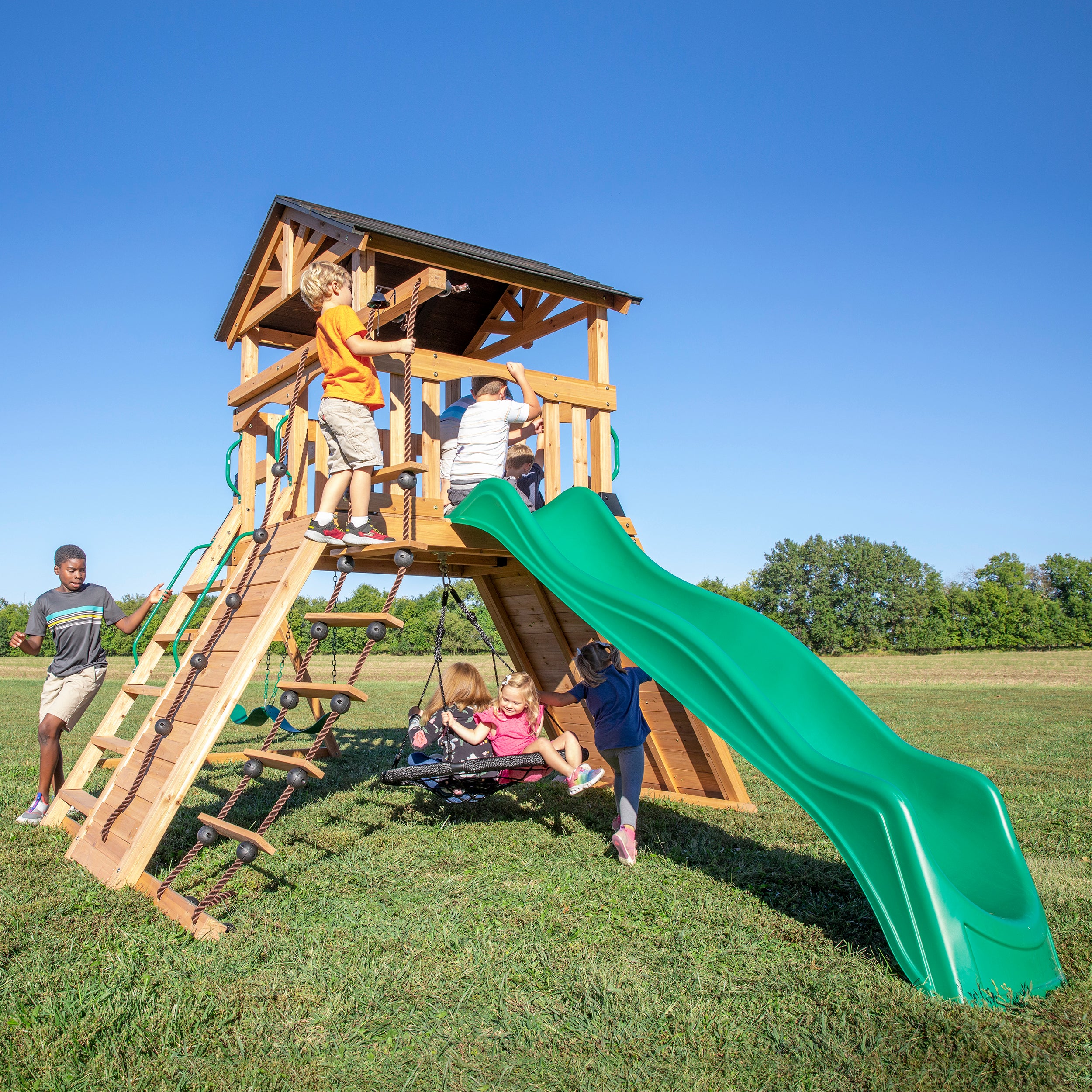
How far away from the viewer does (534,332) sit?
914 cm

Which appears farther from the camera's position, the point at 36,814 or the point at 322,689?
the point at 36,814

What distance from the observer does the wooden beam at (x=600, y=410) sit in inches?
298

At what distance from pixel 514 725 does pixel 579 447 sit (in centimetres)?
240

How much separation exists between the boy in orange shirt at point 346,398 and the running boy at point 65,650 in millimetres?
2175

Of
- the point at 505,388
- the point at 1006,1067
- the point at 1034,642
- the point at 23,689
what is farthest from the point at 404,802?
the point at 1034,642

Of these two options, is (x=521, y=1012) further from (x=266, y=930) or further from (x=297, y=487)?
(x=297, y=487)

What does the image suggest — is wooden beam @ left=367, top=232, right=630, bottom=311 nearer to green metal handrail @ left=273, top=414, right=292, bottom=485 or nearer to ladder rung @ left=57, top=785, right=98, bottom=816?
green metal handrail @ left=273, top=414, right=292, bottom=485

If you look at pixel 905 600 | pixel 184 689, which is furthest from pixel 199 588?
pixel 905 600

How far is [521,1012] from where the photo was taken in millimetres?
3494

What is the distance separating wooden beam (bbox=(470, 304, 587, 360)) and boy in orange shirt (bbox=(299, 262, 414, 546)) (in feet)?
7.30

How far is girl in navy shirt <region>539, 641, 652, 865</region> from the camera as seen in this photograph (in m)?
5.96

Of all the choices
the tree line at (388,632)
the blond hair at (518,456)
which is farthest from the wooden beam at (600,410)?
the tree line at (388,632)

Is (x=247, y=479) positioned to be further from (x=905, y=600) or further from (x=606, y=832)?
(x=905, y=600)

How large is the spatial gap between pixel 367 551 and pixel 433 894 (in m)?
2.39
